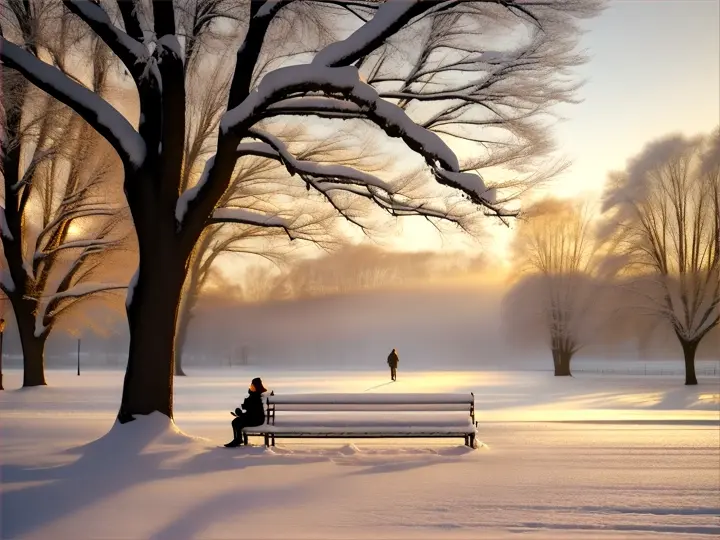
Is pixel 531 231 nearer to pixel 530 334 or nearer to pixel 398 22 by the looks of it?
pixel 530 334

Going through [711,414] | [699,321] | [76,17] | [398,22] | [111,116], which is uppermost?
[76,17]

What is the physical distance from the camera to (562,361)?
49.5 m

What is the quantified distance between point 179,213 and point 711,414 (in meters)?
16.5

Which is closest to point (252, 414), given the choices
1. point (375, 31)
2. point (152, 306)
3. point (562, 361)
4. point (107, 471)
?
point (152, 306)

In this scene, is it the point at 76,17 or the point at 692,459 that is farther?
the point at 76,17

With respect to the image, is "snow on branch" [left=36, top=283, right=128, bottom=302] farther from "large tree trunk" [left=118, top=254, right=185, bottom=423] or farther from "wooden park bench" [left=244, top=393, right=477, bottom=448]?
"wooden park bench" [left=244, top=393, right=477, bottom=448]

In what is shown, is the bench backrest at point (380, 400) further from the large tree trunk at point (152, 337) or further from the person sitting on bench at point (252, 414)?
the large tree trunk at point (152, 337)

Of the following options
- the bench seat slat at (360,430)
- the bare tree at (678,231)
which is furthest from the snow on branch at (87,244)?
the bare tree at (678,231)

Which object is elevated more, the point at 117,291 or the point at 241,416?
the point at 117,291

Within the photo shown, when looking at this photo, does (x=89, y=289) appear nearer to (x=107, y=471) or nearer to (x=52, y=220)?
(x=52, y=220)

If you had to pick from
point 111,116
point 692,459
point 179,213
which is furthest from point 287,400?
point 692,459

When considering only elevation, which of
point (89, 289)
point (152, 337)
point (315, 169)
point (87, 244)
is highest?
point (87, 244)

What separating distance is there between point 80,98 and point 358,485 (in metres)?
7.54

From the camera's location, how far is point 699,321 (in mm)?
39000
